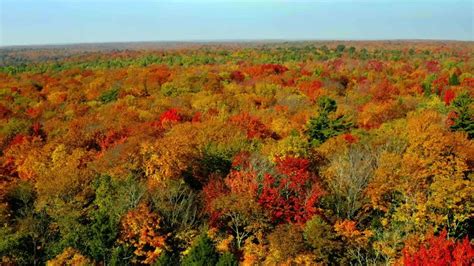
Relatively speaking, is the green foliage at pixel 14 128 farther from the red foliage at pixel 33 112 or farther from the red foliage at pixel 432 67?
the red foliage at pixel 432 67

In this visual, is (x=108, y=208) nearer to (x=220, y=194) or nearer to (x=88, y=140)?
(x=220, y=194)

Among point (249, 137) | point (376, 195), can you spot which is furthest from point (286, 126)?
point (376, 195)

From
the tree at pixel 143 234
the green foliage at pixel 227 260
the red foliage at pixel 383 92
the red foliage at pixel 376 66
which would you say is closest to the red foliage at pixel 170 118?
the tree at pixel 143 234

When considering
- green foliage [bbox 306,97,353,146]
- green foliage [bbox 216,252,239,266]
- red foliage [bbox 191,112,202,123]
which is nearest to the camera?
green foliage [bbox 216,252,239,266]

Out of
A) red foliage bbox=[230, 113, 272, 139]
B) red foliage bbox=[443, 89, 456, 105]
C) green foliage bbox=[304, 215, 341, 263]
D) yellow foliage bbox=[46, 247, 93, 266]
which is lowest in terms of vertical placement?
yellow foliage bbox=[46, 247, 93, 266]

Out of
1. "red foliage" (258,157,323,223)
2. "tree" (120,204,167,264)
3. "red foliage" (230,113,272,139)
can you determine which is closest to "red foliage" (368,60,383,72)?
"red foliage" (230,113,272,139)

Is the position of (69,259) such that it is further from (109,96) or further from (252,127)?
(109,96)

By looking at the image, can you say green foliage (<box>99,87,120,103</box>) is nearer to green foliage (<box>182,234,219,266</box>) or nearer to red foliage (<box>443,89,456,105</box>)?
red foliage (<box>443,89,456,105</box>)
